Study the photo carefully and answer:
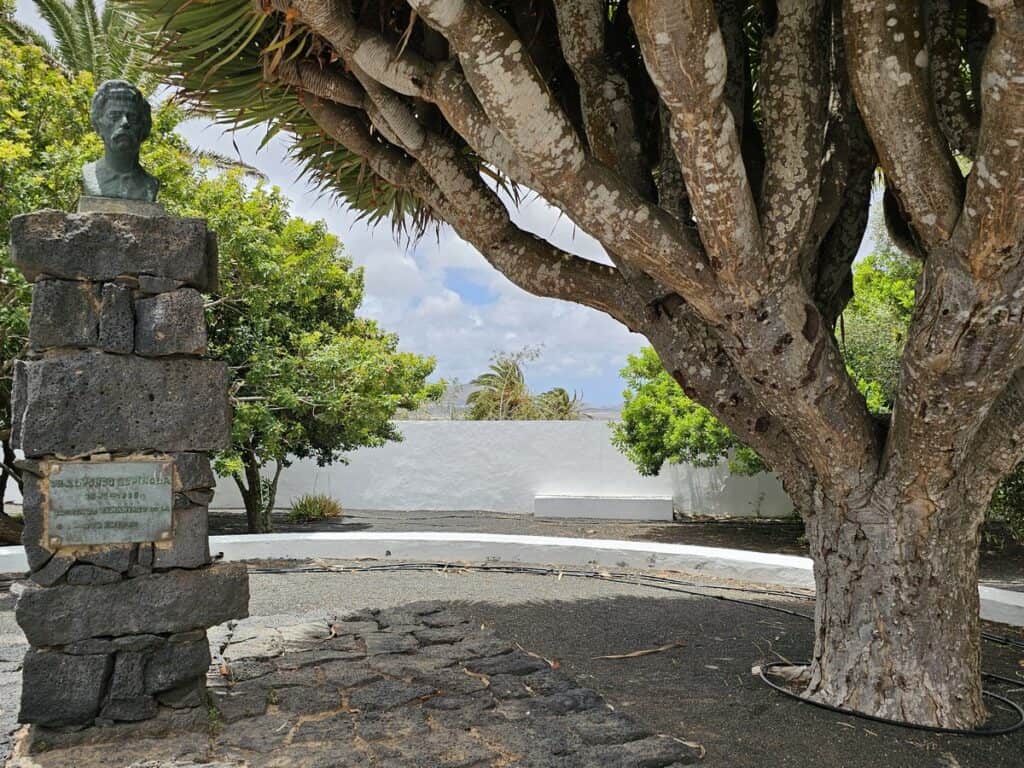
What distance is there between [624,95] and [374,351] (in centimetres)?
648

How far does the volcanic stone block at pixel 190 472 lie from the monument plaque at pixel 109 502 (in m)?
0.04

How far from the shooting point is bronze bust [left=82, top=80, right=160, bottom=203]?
3824 millimetres

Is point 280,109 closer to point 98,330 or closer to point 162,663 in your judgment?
point 98,330

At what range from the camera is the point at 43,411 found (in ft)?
11.7

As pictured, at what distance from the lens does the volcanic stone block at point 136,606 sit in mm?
3547

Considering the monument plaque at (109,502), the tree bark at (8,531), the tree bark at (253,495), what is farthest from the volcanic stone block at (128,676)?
the tree bark at (253,495)

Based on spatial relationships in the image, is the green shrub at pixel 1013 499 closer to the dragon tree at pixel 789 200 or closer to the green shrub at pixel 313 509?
the dragon tree at pixel 789 200

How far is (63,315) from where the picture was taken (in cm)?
361

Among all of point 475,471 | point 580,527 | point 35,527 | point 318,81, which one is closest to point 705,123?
point 318,81

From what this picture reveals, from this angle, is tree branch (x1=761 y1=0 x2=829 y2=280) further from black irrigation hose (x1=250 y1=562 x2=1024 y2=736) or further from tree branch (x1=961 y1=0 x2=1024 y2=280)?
black irrigation hose (x1=250 y1=562 x2=1024 y2=736)

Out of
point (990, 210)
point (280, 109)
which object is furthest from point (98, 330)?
point (990, 210)

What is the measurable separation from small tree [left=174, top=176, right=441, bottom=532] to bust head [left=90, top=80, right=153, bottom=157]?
4331mm

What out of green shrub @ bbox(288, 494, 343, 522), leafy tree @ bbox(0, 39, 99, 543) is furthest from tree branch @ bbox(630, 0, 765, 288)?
green shrub @ bbox(288, 494, 343, 522)

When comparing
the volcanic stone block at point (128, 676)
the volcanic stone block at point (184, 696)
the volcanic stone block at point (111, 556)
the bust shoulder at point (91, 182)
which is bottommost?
the volcanic stone block at point (184, 696)
